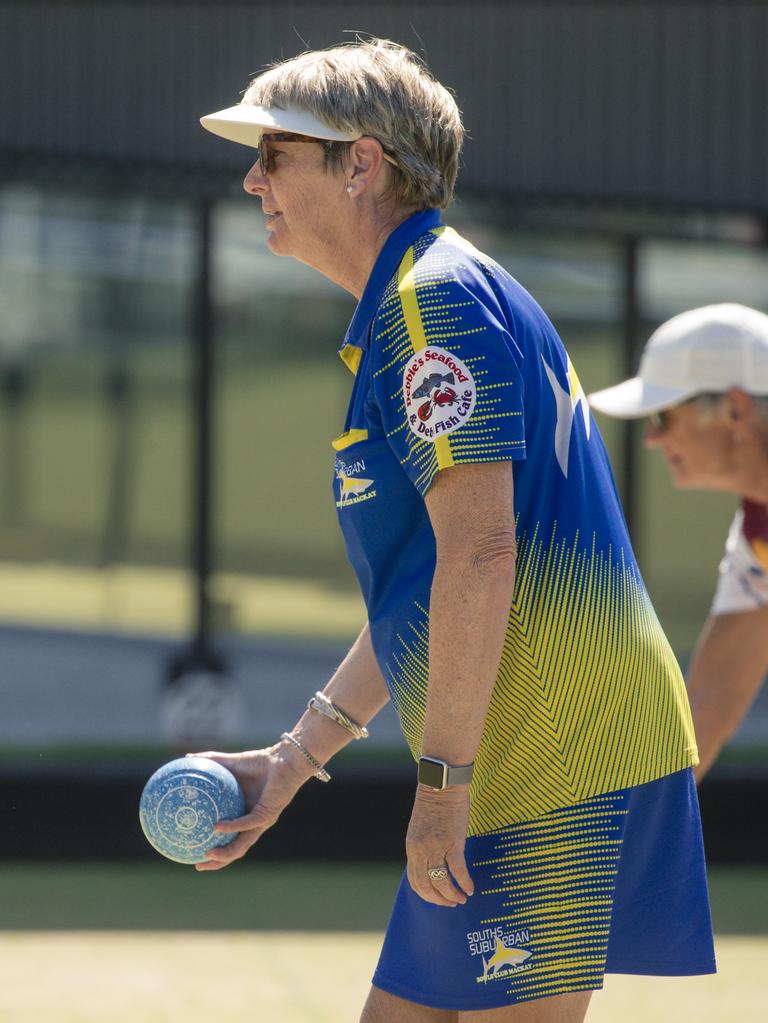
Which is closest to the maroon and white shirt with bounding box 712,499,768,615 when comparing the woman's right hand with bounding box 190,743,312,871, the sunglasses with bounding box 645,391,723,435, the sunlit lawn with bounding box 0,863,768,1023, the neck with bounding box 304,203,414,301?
the sunglasses with bounding box 645,391,723,435

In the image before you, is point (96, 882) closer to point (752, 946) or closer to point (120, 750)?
point (120, 750)

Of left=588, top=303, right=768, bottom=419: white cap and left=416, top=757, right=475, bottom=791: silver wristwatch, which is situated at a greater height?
left=588, top=303, right=768, bottom=419: white cap

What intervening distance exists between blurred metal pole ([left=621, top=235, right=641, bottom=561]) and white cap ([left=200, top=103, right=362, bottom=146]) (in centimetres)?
377

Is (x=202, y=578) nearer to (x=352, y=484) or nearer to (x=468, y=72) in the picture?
(x=468, y=72)

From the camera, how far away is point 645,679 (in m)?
2.01

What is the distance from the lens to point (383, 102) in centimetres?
204

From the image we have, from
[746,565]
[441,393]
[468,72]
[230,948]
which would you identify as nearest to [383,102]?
[441,393]

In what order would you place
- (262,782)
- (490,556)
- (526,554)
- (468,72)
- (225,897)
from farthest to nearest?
(468,72), (225,897), (262,782), (526,554), (490,556)

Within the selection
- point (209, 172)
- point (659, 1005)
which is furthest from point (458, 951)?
point (209, 172)

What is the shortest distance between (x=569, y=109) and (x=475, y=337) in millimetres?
3985

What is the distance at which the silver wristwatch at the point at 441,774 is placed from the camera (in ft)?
6.20

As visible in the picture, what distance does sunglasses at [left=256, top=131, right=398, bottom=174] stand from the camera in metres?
2.06

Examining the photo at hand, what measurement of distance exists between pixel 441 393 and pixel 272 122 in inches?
17.4

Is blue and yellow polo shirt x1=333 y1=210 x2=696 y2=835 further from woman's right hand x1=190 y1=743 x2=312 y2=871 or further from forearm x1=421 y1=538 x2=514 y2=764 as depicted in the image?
woman's right hand x1=190 y1=743 x2=312 y2=871
